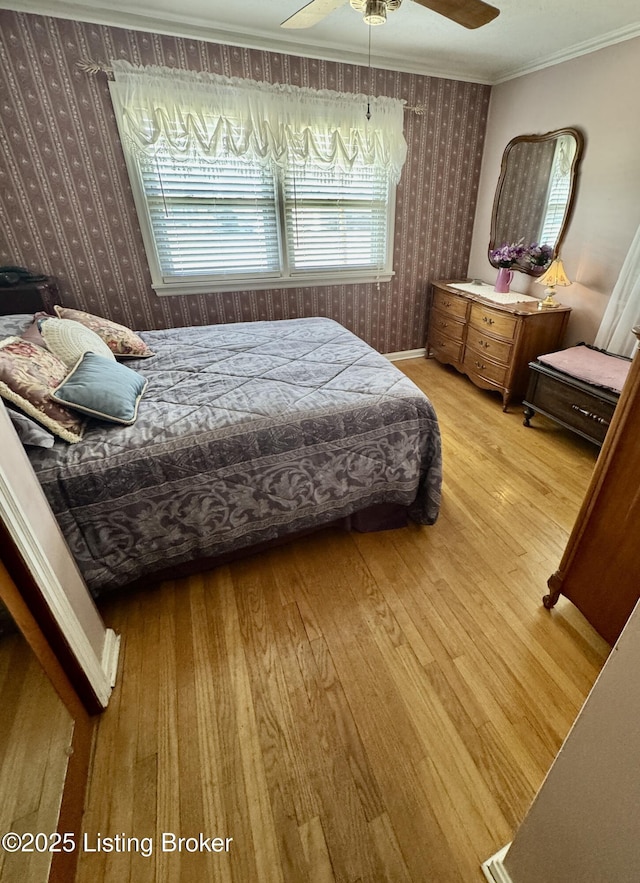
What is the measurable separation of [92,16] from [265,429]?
8.91 ft

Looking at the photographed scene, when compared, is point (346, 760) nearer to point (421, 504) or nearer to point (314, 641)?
point (314, 641)

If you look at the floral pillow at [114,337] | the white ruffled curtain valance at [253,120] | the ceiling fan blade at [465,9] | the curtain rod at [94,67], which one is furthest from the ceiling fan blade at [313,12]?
the floral pillow at [114,337]

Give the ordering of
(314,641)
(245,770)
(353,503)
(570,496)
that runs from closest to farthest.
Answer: (245,770), (314,641), (353,503), (570,496)

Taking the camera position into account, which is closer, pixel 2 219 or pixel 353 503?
pixel 353 503

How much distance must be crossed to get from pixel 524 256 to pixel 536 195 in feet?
1.45

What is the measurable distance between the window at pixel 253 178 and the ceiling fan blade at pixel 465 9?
1.38 metres

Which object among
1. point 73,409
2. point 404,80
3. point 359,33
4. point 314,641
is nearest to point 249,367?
point 73,409

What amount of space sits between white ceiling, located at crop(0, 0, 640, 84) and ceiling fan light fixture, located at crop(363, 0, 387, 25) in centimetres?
73

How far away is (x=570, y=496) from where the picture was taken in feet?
7.14

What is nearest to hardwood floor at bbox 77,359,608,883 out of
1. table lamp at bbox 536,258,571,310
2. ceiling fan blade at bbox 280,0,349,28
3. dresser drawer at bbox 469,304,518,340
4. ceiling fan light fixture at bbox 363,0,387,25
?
dresser drawer at bbox 469,304,518,340

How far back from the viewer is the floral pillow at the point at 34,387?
133 cm

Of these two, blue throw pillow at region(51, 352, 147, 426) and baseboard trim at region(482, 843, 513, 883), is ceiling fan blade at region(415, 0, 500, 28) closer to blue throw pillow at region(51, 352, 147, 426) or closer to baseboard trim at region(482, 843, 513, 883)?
blue throw pillow at region(51, 352, 147, 426)

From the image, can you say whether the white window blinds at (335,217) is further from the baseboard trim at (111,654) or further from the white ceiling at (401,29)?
the baseboard trim at (111,654)

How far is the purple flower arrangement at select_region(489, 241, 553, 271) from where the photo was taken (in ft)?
10.0
